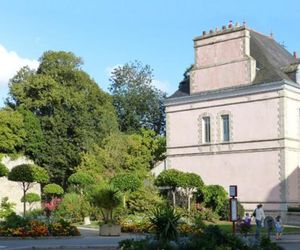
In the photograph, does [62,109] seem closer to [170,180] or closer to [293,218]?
[170,180]

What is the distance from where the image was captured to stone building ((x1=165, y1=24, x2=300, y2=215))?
40344mm

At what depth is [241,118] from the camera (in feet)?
139

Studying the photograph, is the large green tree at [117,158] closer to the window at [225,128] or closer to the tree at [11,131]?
the tree at [11,131]

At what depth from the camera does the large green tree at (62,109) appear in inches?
2106

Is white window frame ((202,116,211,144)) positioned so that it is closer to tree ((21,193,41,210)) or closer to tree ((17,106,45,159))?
tree ((21,193,41,210))

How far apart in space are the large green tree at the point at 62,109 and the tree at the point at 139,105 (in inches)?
266

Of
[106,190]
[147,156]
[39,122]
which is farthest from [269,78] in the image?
[39,122]

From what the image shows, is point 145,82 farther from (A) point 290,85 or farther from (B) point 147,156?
(A) point 290,85

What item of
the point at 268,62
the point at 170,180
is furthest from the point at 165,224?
the point at 268,62

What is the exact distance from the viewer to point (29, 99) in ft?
181

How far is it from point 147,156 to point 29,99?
39.5 ft

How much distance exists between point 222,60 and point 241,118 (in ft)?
14.9

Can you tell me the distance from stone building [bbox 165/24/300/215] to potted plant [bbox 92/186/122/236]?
16.5 meters

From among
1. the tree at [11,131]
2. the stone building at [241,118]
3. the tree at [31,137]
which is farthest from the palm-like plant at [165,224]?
the tree at [31,137]
